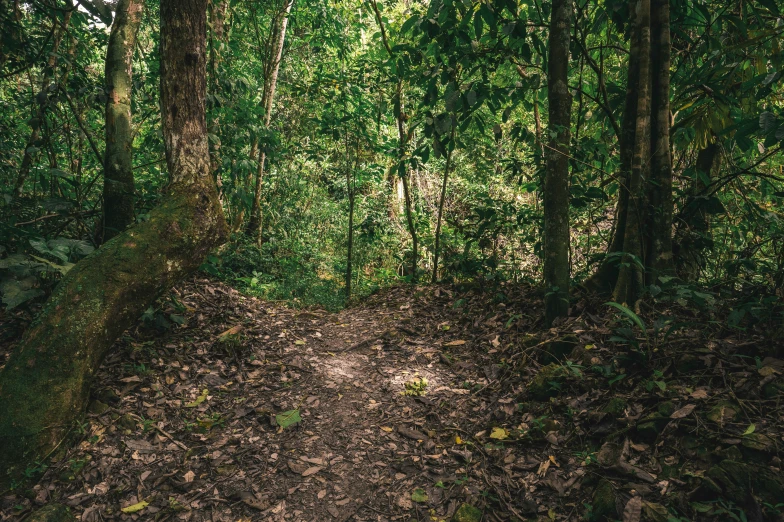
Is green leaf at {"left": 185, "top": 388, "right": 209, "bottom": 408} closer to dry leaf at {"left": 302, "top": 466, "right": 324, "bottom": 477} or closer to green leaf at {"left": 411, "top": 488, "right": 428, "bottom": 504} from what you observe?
dry leaf at {"left": 302, "top": 466, "right": 324, "bottom": 477}

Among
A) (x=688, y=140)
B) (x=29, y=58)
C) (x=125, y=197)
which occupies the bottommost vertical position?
(x=125, y=197)

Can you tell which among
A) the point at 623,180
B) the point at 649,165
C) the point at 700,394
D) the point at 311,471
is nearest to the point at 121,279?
the point at 311,471

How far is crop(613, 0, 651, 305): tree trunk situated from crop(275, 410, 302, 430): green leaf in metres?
2.80

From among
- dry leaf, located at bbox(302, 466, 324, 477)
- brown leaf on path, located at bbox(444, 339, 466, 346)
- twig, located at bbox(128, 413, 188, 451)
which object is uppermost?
brown leaf on path, located at bbox(444, 339, 466, 346)

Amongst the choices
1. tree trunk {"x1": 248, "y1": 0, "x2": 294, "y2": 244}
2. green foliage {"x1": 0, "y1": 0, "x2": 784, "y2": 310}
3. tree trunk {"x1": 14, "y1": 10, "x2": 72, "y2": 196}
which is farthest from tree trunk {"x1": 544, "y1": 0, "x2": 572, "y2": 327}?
tree trunk {"x1": 248, "y1": 0, "x2": 294, "y2": 244}

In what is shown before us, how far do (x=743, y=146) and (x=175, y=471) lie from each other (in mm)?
4771

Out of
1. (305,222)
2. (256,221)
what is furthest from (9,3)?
(305,222)

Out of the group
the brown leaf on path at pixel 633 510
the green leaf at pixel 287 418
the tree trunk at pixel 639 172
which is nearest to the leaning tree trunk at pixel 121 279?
the green leaf at pixel 287 418

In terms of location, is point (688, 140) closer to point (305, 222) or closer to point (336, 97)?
point (336, 97)

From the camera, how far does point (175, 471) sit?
2.79 m

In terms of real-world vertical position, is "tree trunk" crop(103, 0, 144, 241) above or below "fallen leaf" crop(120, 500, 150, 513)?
above

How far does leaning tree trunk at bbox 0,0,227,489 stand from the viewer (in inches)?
105

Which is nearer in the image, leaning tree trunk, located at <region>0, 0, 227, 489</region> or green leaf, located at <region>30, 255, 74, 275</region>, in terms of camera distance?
leaning tree trunk, located at <region>0, 0, 227, 489</region>

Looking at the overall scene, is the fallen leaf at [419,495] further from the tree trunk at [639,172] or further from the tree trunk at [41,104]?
the tree trunk at [41,104]
